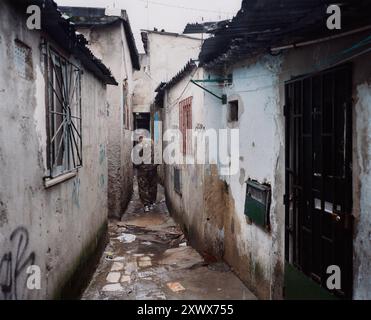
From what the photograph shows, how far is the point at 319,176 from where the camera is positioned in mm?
4543

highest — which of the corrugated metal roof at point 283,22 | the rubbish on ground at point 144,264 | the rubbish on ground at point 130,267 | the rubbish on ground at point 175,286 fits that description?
the corrugated metal roof at point 283,22

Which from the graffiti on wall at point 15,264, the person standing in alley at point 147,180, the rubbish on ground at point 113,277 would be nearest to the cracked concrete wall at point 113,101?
the person standing in alley at point 147,180

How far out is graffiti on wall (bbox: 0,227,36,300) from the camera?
11.8 feet

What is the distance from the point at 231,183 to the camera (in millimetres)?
7910

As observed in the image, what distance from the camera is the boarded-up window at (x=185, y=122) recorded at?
10.5 m

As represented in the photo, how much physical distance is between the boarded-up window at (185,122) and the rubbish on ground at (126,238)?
2.87 meters

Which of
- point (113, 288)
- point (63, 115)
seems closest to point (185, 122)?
point (113, 288)

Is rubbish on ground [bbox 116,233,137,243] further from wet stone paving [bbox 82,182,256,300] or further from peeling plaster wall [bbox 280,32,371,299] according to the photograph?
peeling plaster wall [bbox 280,32,371,299]

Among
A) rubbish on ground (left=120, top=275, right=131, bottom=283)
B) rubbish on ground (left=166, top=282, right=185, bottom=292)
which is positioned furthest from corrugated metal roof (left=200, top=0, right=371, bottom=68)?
rubbish on ground (left=120, top=275, right=131, bottom=283)

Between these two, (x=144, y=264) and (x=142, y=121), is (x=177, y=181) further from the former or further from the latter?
(x=142, y=121)

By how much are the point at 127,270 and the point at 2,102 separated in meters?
5.75

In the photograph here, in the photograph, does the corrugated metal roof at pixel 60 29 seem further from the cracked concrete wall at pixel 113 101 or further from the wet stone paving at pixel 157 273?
the cracked concrete wall at pixel 113 101
